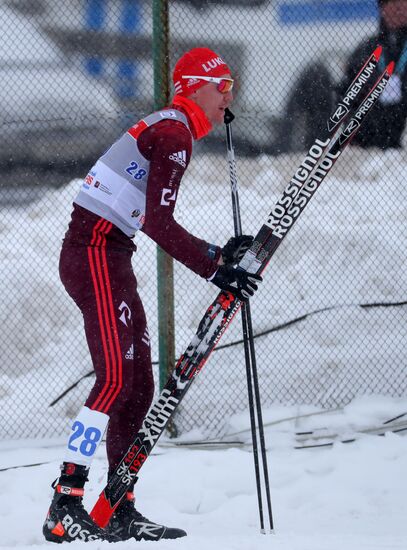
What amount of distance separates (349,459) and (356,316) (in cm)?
151

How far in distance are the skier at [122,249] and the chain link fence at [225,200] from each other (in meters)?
2.01

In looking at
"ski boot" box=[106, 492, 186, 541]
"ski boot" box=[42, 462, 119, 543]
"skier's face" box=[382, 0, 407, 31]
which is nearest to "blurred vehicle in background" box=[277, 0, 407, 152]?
"skier's face" box=[382, 0, 407, 31]

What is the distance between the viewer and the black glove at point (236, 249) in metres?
3.99

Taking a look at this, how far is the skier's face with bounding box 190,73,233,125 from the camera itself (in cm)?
375

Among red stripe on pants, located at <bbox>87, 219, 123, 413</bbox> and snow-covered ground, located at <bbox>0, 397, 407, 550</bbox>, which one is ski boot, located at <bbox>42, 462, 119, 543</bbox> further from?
snow-covered ground, located at <bbox>0, 397, 407, 550</bbox>

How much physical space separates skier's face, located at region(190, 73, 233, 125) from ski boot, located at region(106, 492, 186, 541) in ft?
5.69

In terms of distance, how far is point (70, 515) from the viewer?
346cm

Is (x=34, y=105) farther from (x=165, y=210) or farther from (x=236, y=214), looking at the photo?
(x=165, y=210)

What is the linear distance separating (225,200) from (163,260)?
191cm

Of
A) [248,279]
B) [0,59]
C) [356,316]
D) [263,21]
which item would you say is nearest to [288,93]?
[263,21]

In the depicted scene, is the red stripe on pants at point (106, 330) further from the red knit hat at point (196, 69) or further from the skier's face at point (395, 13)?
the skier's face at point (395, 13)

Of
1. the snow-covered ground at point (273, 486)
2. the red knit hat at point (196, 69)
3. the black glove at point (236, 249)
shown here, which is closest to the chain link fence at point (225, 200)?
the snow-covered ground at point (273, 486)

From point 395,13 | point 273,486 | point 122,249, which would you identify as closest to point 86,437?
point 122,249

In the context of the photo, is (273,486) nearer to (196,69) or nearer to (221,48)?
(196,69)
